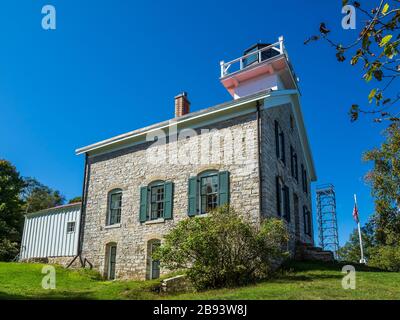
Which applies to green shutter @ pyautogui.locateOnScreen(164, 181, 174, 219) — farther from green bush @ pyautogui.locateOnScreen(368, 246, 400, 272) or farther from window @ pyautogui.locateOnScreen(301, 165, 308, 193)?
green bush @ pyautogui.locateOnScreen(368, 246, 400, 272)

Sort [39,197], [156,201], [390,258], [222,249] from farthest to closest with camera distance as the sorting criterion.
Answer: [39,197] < [390,258] < [156,201] < [222,249]

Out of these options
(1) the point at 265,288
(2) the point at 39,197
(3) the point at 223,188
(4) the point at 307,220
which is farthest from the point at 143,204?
(2) the point at 39,197

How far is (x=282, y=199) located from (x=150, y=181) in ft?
16.6

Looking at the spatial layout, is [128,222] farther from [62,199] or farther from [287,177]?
[62,199]

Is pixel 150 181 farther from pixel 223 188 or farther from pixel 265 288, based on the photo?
pixel 265 288

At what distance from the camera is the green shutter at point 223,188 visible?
11.9m

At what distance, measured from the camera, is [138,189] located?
14391mm

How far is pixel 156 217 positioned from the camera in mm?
13547

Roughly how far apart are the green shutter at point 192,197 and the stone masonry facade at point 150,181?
0.21 meters

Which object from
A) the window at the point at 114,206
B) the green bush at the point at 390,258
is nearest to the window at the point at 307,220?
the green bush at the point at 390,258

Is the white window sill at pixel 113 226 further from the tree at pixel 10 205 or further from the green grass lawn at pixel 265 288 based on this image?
the tree at pixel 10 205

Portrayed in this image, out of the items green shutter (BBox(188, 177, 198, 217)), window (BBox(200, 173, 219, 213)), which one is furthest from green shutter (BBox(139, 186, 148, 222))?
window (BBox(200, 173, 219, 213))
